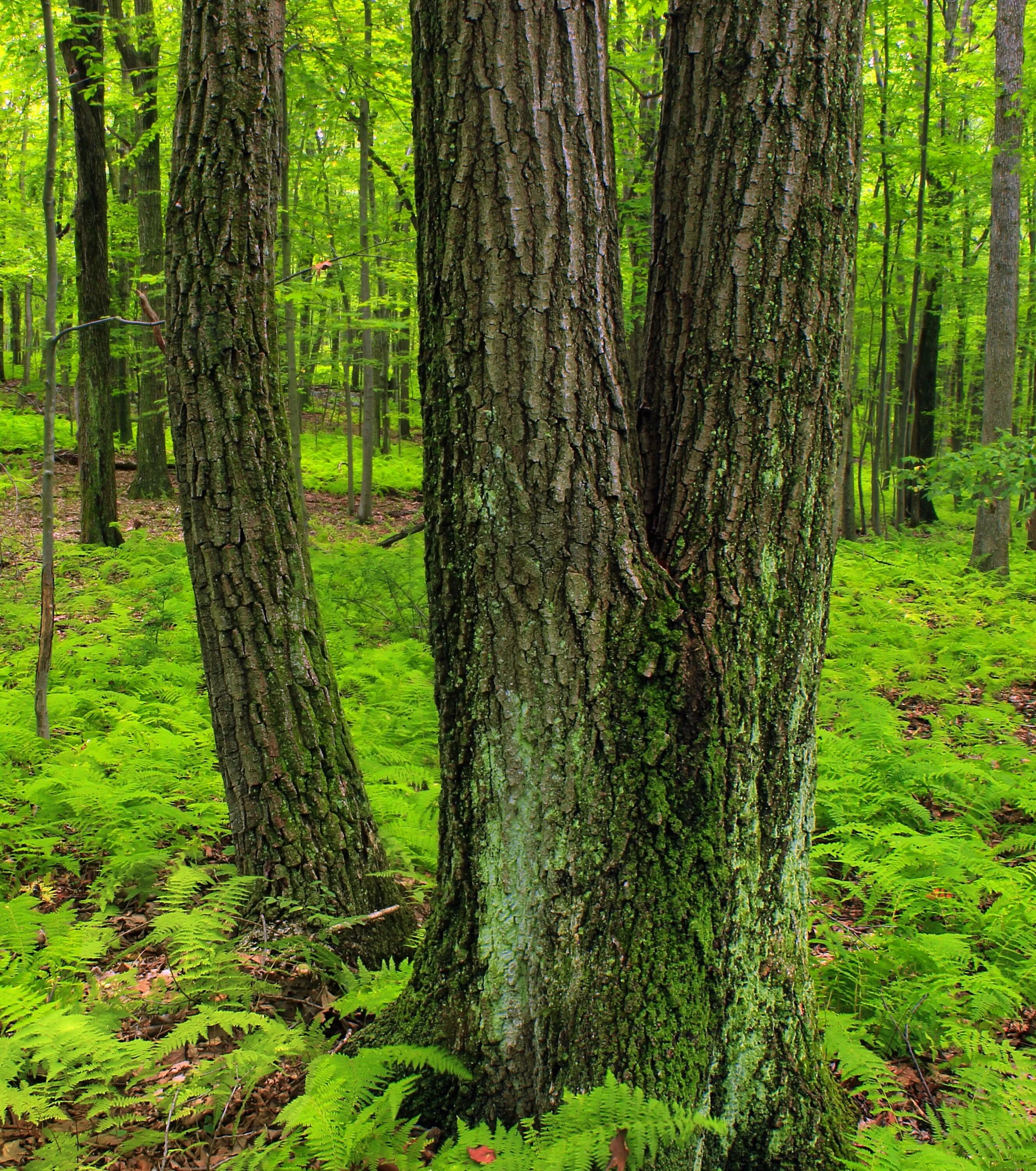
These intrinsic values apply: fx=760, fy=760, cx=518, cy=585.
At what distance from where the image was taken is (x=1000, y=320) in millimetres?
10312

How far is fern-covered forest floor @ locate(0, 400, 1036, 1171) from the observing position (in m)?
2.04

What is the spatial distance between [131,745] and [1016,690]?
6743 millimetres

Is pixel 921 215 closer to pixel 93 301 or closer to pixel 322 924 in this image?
pixel 93 301

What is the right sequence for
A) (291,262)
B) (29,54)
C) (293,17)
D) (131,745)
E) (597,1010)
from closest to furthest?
(597,1010), (131,745), (293,17), (29,54), (291,262)

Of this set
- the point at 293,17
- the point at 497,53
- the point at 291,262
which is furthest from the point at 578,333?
the point at 291,262

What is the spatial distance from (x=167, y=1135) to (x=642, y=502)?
1.98 metres

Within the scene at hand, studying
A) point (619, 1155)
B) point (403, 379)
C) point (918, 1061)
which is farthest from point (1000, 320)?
point (403, 379)

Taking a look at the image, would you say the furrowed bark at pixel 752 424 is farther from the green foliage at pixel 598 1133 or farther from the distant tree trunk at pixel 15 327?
the distant tree trunk at pixel 15 327

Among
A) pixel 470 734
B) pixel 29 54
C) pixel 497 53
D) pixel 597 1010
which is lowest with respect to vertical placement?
pixel 597 1010

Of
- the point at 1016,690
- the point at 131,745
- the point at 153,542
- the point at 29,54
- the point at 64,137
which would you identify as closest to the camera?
the point at 131,745

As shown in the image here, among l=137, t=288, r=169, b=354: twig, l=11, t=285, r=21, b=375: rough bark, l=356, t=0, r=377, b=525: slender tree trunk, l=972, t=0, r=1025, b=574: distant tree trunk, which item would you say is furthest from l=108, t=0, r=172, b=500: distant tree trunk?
l=11, t=285, r=21, b=375: rough bark

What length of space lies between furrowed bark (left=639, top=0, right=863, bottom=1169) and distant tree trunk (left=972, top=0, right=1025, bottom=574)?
9802 millimetres

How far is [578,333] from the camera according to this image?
5.73 feet

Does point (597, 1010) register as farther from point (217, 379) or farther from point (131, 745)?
point (131, 745)
